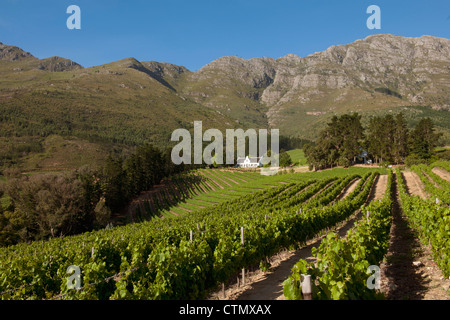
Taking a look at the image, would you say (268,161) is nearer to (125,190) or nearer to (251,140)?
(251,140)

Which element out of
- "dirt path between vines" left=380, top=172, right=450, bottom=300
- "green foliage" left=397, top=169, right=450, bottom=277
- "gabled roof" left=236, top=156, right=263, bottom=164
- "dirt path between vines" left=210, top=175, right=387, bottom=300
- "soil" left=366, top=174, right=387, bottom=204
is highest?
"gabled roof" left=236, top=156, right=263, bottom=164

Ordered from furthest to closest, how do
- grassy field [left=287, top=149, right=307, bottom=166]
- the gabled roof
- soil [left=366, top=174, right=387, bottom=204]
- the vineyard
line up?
the gabled roof, grassy field [left=287, top=149, right=307, bottom=166], soil [left=366, top=174, right=387, bottom=204], the vineyard

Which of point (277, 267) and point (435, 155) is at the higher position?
point (435, 155)

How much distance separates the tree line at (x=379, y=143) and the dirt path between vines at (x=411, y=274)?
2239 inches

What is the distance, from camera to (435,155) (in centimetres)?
6316

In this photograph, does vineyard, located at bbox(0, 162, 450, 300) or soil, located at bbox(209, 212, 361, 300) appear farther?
soil, located at bbox(209, 212, 361, 300)

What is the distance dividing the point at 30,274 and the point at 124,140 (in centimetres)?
17067

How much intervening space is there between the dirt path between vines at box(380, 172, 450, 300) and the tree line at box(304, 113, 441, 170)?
56874mm

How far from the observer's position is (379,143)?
6700 cm

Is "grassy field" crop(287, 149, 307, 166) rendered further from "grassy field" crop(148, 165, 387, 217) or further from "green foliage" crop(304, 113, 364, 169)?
"grassy field" crop(148, 165, 387, 217)

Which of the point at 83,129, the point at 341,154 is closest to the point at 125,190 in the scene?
the point at 341,154

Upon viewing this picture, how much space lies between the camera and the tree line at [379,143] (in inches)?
2517

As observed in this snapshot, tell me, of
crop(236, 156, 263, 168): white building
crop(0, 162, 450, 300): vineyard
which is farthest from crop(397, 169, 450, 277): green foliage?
crop(236, 156, 263, 168): white building

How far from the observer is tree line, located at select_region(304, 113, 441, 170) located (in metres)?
63.9
